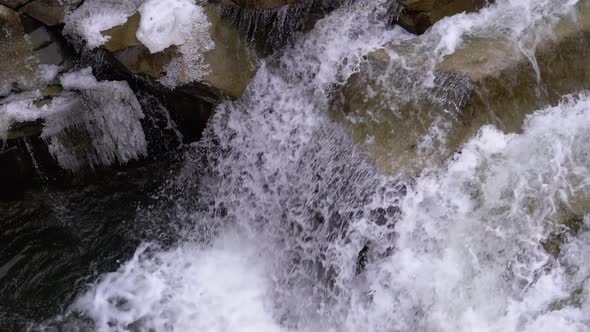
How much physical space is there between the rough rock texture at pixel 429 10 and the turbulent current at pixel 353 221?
0.11 m

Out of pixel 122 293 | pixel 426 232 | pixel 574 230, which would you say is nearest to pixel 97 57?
pixel 122 293

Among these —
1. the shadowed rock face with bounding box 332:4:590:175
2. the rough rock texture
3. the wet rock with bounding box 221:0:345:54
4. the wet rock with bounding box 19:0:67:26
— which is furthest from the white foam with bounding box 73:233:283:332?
the rough rock texture

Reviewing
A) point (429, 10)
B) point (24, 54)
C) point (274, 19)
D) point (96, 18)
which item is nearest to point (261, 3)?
point (274, 19)

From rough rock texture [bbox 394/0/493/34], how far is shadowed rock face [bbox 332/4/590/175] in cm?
34

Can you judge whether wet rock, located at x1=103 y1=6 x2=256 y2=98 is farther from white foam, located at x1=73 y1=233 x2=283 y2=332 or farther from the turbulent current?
white foam, located at x1=73 y1=233 x2=283 y2=332

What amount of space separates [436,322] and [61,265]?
3037 mm

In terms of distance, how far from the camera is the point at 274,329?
416cm

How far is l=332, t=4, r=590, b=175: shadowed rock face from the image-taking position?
148 inches

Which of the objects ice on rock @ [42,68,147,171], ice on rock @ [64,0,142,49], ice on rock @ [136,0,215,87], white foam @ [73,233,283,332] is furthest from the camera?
ice on rock @ [42,68,147,171]

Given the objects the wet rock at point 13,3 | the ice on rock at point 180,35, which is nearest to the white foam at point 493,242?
the ice on rock at point 180,35

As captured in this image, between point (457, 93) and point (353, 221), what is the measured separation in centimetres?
108

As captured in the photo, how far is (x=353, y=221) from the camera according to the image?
390cm

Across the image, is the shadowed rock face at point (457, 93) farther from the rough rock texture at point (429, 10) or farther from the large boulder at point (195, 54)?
the large boulder at point (195, 54)

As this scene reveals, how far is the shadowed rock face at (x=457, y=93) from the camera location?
3.76 m
